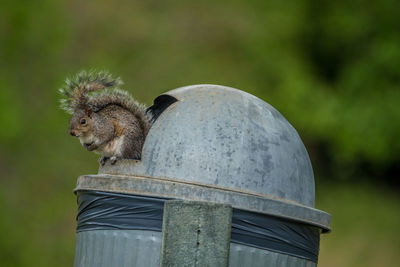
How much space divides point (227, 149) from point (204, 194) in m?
0.21

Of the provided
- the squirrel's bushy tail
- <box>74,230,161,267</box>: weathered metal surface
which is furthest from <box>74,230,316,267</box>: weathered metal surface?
the squirrel's bushy tail

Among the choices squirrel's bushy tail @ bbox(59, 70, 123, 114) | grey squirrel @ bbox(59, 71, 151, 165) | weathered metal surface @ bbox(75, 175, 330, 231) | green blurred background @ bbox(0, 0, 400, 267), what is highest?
green blurred background @ bbox(0, 0, 400, 267)

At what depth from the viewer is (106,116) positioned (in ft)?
12.2

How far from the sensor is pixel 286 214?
7.73 feet

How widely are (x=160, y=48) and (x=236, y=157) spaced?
28.4ft

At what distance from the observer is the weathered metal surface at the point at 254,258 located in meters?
2.29

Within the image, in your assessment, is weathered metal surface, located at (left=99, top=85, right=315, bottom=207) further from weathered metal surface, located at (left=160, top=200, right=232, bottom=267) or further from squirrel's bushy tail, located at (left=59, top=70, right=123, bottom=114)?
squirrel's bushy tail, located at (left=59, top=70, right=123, bottom=114)

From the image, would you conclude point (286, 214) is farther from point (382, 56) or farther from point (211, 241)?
point (382, 56)

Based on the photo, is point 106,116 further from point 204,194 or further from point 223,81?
point 223,81

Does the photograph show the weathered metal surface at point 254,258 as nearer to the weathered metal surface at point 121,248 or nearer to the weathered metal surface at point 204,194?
the weathered metal surface at point 204,194

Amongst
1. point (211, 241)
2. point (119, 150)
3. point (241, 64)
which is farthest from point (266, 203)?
point (241, 64)

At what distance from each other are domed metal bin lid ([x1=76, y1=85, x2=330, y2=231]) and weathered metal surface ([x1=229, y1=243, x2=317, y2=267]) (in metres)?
0.14

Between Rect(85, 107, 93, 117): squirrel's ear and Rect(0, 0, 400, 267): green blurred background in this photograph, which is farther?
Rect(0, 0, 400, 267): green blurred background

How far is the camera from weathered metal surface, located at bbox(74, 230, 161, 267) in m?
2.30
